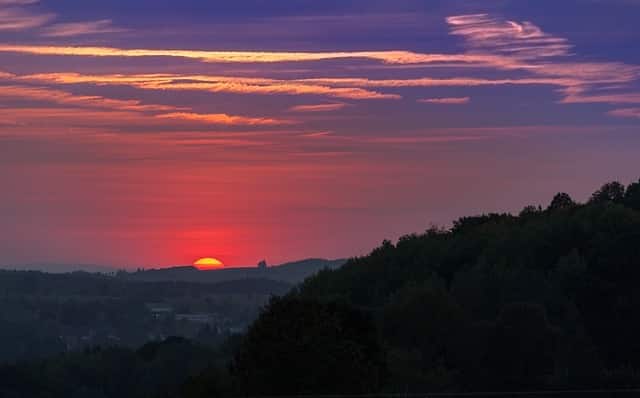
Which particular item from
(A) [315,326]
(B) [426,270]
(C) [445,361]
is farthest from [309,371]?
(B) [426,270]

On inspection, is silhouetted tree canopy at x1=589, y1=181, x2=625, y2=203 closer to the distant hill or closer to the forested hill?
the forested hill

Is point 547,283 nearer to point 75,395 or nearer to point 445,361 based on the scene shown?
point 445,361

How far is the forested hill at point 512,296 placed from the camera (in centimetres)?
4641

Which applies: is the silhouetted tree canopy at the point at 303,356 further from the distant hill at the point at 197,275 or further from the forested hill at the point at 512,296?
the distant hill at the point at 197,275

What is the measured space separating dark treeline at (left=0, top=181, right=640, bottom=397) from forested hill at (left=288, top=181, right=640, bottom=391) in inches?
2.9

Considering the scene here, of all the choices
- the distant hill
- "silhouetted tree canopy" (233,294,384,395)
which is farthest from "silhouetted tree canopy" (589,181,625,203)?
the distant hill

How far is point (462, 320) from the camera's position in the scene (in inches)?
1984

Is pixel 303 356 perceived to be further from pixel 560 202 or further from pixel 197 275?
pixel 197 275

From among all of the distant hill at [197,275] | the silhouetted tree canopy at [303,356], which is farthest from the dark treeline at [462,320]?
the distant hill at [197,275]

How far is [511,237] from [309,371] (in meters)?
36.4

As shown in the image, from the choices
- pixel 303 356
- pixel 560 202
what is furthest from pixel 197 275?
pixel 303 356

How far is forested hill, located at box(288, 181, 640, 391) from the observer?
46.4 m

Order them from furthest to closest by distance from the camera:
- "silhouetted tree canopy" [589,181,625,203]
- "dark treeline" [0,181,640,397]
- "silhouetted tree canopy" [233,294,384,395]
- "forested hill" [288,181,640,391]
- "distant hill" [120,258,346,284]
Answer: "distant hill" [120,258,346,284]
"silhouetted tree canopy" [589,181,625,203]
"forested hill" [288,181,640,391]
"dark treeline" [0,181,640,397]
"silhouetted tree canopy" [233,294,384,395]

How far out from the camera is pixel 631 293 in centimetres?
5625
